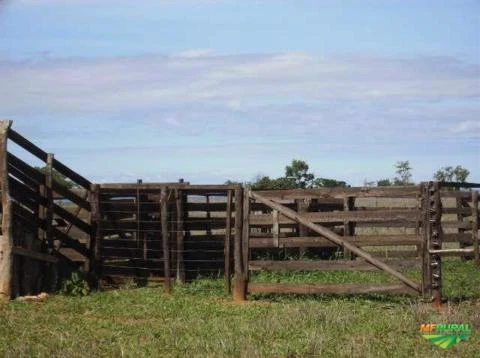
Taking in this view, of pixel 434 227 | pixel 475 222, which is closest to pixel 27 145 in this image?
pixel 434 227

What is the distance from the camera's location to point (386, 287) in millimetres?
12031

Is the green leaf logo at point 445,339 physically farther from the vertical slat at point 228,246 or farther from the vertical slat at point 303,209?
the vertical slat at point 303,209

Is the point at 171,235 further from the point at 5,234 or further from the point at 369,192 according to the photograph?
the point at 369,192

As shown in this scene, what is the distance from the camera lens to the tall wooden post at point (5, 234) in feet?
40.8

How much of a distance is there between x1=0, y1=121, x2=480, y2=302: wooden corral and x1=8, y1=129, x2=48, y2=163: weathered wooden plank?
17 mm

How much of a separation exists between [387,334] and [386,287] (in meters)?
2.90

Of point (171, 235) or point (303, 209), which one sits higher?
point (303, 209)

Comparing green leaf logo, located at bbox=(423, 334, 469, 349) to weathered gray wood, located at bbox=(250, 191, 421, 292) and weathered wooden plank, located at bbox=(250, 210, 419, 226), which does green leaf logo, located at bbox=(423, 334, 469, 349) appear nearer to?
weathered gray wood, located at bbox=(250, 191, 421, 292)

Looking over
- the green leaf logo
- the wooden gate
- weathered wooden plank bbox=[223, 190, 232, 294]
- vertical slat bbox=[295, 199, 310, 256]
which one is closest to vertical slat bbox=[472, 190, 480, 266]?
vertical slat bbox=[295, 199, 310, 256]

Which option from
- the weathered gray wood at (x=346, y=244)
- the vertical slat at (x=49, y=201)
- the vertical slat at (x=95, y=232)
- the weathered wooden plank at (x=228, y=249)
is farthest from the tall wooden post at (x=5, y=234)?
the weathered gray wood at (x=346, y=244)

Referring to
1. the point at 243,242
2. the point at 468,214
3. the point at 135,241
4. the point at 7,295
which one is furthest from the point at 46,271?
the point at 468,214

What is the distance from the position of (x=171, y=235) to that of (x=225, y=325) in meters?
5.40

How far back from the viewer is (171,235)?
15.1 meters

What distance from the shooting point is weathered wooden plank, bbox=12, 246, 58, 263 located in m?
12.6
